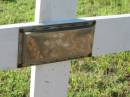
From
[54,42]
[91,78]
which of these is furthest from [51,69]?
[91,78]

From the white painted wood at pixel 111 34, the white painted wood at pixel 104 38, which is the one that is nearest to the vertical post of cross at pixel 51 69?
the white painted wood at pixel 104 38

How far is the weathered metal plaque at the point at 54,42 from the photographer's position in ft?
4.62

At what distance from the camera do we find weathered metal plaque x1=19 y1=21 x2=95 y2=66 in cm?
141

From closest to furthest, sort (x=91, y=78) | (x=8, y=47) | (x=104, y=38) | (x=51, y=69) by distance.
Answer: (x=8, y=47), (x=51, y=69), (x=104, y=38), (x=91, y=78)

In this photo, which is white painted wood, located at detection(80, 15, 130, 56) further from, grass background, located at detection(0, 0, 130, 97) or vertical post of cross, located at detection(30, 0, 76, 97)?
Answer: grass background, located at detection(0, 0, 130, 97)

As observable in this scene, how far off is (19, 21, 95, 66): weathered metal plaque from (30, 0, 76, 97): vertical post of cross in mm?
39

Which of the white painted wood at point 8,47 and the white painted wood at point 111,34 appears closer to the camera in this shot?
the white painted wood at point 8,47

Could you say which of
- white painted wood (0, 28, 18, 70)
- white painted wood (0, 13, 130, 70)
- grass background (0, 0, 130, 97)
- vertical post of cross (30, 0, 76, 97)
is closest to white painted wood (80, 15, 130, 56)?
white painted wood (0, 13, 130, 70)

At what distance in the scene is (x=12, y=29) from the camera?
138cm

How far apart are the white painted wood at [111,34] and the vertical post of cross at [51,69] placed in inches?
5.5

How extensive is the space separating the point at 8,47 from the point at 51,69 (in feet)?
0.71

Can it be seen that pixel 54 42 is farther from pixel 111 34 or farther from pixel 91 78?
pixel 91 78

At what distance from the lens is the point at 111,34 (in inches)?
64.7

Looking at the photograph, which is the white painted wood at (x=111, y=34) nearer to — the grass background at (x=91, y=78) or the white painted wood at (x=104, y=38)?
the white painted wood at (x=104, y=38)
